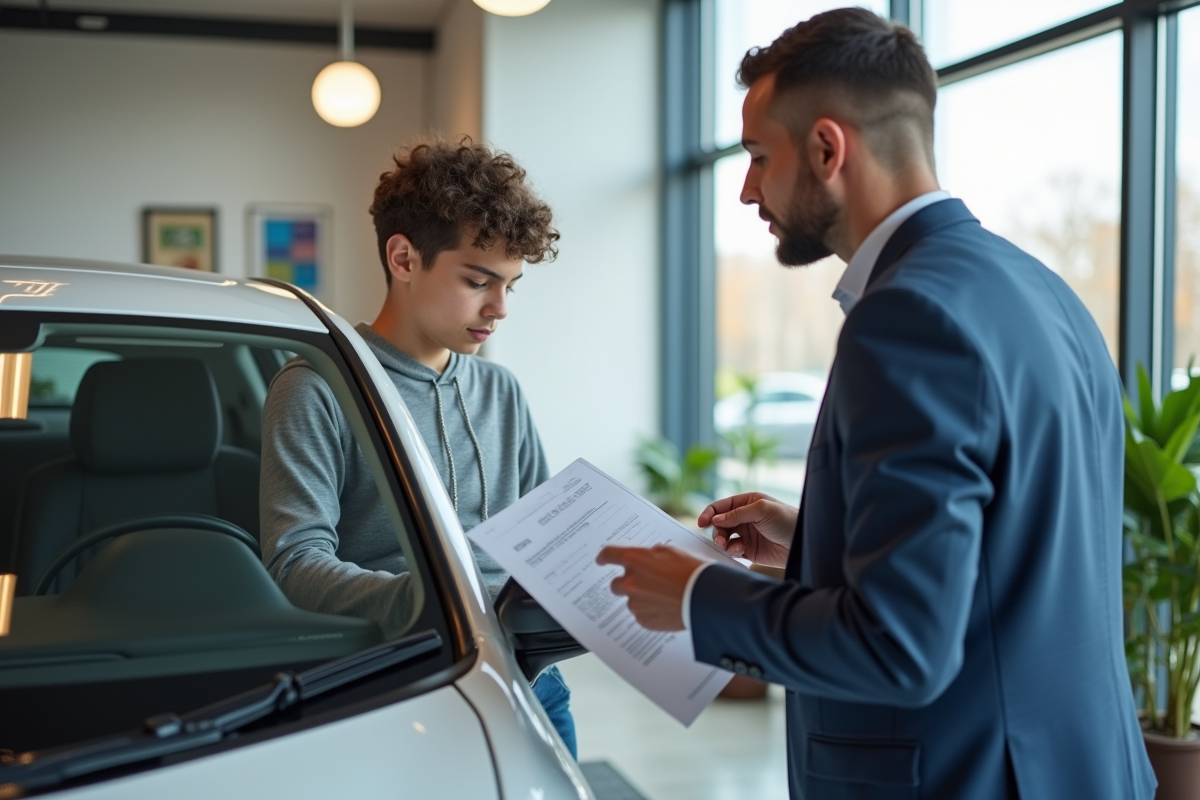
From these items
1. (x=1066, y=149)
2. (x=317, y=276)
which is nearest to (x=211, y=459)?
(x=1066, y=149)

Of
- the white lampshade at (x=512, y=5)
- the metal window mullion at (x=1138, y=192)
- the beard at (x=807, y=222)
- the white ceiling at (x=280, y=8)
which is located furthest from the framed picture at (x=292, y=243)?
the beard at (x=807, y=222)

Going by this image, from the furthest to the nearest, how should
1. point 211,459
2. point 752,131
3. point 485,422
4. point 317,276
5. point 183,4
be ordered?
point 317,276 → point 183,4 → point 485,422 → point 211,459 → point 752,131

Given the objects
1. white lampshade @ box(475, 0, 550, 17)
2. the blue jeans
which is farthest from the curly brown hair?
white lampshade @ box(475, 0, 550, 17)

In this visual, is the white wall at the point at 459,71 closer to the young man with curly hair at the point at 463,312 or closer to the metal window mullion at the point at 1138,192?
the metal window mullion at the point at 1138,192

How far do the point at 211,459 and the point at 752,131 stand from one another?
2.77 ft

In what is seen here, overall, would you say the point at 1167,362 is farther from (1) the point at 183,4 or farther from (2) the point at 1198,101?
(1) the point at 183,4

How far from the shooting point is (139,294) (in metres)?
1.40

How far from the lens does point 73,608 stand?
1197 millimetres

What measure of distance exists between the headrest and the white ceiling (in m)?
5.98

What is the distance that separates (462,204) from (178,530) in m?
0.67

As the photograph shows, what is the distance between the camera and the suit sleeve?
0.94m

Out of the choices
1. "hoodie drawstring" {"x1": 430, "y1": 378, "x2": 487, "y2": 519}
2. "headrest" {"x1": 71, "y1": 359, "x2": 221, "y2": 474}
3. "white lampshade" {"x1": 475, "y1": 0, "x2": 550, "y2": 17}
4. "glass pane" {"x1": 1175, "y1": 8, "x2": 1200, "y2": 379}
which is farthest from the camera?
"white lampshade" {"x1": 475, "y1": 0, "x2": 550, "y2": 17}

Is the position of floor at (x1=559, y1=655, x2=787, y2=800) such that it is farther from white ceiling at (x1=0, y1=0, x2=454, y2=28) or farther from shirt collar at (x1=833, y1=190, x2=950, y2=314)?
white ceiling at (x1=0, y1=0, x2=454, y2=28)

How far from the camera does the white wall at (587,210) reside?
601 centimetres
